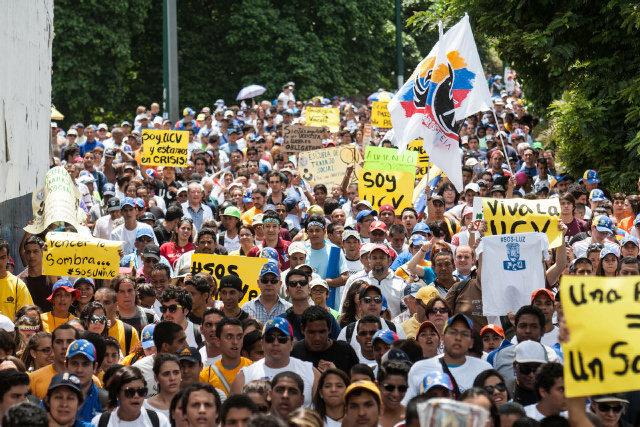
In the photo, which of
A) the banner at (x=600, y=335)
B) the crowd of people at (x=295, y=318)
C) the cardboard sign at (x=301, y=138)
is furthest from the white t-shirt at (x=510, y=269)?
the cardboard sign at (x=301, y=138)

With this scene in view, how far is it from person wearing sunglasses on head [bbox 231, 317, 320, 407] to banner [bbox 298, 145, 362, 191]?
9.96m

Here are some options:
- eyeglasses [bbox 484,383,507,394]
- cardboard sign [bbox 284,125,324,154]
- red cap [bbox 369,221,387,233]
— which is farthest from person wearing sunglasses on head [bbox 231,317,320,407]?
cardboard sign [bbox 284,125,324,154]

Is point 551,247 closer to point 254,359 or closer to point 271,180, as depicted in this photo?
point 254,359

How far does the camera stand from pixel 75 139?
25.1 metres

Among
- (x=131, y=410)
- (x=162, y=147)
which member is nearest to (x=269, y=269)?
(x=131, y=410)

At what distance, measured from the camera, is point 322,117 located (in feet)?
90.6

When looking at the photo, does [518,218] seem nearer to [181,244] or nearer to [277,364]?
[181,244]

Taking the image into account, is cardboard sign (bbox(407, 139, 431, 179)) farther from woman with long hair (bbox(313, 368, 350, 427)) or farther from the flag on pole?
woman with long hair (bbox(313, 368, 350, 427))

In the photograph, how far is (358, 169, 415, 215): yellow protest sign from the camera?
17.5 m

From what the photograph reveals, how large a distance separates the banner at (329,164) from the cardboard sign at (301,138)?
2220 mm

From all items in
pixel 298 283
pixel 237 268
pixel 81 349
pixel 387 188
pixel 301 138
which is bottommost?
pixel 81 349

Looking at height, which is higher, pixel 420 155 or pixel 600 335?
pixel 420 155

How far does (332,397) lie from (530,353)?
1.38 m

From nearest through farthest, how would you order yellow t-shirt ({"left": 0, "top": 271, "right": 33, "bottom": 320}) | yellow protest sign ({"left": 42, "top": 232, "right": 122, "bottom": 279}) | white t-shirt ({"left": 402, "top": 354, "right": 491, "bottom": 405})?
white t-shirt ({"left": 402, "top": 354, "right": 491, "bottom": 405}) → yellow t-shirt ({"left": 0, "top": 271, "right": 33, "bottom": 320}) → yellow protest sign ({"left": 42, "top": 232, "right": 122, "bottom": 279})
